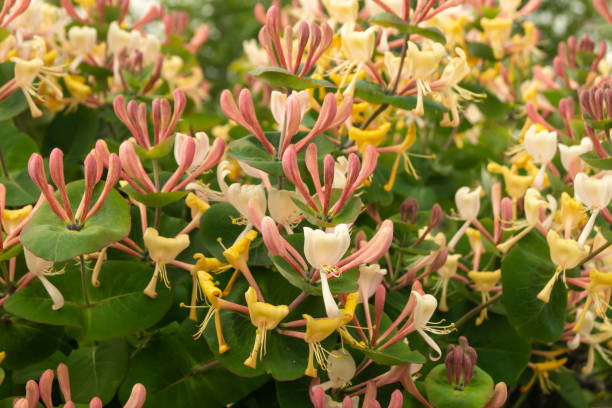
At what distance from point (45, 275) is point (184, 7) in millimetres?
5852

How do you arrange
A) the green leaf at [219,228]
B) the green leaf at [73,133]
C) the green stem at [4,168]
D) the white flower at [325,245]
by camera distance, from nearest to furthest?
the white flower at [325,245], the green leaf at [219,228], the green stem at [4,168], the green leaf at [73,133]

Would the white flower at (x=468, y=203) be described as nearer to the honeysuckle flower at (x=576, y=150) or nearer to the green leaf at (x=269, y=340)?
the honeysuckle flower at (x=576, y=150)

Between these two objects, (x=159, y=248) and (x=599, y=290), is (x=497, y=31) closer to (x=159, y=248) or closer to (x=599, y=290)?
(x=599, y=290)

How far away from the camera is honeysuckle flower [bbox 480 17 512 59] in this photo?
5.35 ft

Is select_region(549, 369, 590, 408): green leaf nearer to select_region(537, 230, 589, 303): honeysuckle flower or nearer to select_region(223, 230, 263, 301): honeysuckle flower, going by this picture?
select_region(537, 230, 589, 303): honeysuckle flower

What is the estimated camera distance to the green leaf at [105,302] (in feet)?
3.25

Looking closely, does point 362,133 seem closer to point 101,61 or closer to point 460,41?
point 460,41

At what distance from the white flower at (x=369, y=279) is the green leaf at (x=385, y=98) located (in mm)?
316

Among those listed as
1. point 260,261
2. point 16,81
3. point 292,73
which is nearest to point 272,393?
point 260,261

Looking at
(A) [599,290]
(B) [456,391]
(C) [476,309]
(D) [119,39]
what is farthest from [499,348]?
(D) [119,39]

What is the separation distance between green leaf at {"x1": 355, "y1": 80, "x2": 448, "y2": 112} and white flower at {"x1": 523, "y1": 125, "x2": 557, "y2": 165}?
0.64 feet

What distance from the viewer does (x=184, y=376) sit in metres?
1.09

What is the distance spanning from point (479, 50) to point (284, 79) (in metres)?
0.83

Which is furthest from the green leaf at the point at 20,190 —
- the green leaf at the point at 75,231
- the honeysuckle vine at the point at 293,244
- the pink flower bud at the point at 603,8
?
the pink flower bud at the point at 603,8
